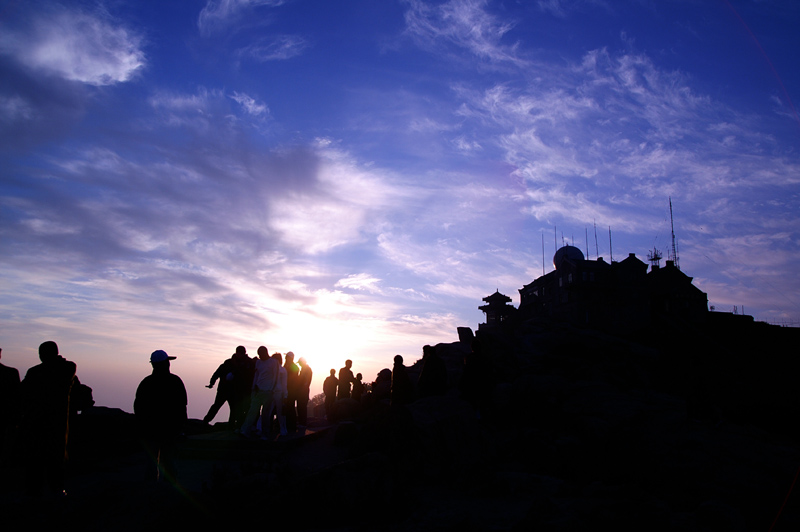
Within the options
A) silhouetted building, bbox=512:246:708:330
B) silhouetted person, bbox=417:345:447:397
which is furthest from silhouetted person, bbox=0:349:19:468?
silhouetted building, bbox=512:246:708:330

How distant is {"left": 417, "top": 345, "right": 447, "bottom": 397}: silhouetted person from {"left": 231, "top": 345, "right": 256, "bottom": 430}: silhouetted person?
188 inches

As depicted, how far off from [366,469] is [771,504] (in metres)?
6.76

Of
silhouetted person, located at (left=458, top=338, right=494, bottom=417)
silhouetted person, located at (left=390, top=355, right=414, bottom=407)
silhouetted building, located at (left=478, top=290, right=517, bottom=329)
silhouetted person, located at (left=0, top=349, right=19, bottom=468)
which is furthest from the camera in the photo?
silhouetted building, located at (left=478, top=290, right=517, bottom=329)

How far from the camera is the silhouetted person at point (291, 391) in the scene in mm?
13602

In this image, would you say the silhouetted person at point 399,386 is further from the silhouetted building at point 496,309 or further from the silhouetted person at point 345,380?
the silhouetted building at point 496,309

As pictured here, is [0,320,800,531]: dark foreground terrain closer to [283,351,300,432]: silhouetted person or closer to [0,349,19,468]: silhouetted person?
[283,351,300,432]: silhouetted person

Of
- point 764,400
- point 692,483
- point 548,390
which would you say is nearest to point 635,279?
point 764,400

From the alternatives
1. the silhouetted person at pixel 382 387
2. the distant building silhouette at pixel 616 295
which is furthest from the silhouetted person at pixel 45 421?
the distant building silhouette at pixel 616 295

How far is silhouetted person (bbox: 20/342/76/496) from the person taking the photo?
6738 mm

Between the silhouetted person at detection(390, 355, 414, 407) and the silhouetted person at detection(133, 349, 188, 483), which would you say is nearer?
the silhouetted person at detection(133, 349, 188, 483)

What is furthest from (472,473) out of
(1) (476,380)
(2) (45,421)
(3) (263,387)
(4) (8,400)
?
(4) (8,400)

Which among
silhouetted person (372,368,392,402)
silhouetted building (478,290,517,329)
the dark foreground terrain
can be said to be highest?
silhouetted building (478,290,517,329)

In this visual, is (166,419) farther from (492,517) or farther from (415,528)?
(492,517)

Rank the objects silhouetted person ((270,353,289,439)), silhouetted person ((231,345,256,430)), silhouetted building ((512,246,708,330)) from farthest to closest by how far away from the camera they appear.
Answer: silhouetted building ((512,246,708,330)) < silhouetted person ((231,345,256,430)) < silhouetted person ((270,353,289,439))
